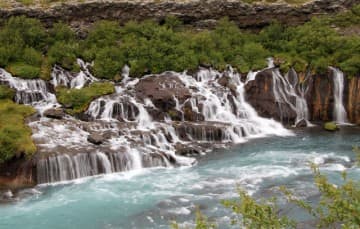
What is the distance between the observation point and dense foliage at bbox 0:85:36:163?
22.1m

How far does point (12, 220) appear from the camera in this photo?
17.6 meters

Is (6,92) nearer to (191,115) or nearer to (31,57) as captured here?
(31,57)

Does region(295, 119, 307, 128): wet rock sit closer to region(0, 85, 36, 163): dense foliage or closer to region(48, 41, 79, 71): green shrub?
region(48, 41, 79, 71): green shrub

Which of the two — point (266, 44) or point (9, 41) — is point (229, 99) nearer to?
point (266, 44)

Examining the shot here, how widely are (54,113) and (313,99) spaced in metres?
16.0

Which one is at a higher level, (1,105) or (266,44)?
(266,44)

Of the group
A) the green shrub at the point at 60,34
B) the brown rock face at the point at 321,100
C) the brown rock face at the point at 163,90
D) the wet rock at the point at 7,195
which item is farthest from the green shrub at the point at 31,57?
the brown rock face at the point at 321,100

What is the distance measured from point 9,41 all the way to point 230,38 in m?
15.4

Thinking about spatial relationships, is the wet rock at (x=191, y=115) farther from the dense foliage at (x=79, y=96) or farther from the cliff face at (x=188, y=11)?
the cliff face at (x=188, y=11)

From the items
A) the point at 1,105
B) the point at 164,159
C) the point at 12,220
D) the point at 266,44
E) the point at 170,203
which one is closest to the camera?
the point at 12,220

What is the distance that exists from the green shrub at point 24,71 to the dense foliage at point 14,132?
10.1 ft

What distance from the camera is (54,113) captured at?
27484mm

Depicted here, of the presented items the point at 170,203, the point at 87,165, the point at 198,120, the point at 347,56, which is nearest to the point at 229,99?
the point at 198,120

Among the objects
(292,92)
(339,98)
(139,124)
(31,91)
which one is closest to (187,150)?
(139,124)
